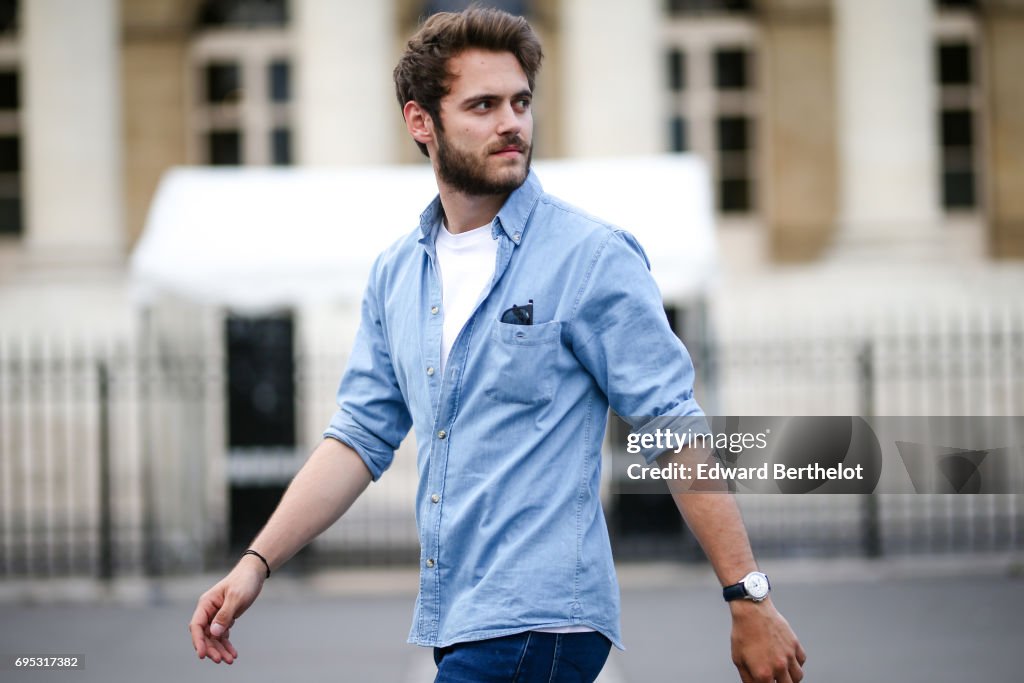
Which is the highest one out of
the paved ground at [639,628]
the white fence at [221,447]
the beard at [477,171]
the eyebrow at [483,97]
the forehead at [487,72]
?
the forehead at [487,72]

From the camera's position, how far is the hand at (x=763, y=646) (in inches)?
83.0

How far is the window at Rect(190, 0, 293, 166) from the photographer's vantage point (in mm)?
16094

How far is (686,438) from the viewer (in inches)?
85.7

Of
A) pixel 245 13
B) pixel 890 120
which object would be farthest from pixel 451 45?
pixel 245 13

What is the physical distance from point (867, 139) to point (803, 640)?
8316 mm

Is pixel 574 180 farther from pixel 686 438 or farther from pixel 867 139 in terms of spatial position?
pixel 686 438

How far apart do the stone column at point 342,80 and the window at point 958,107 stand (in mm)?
7503

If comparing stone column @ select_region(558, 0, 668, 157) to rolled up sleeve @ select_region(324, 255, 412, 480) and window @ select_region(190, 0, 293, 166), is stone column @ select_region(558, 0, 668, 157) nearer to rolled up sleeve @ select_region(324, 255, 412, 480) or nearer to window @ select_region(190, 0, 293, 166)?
window @ select_region(190, 0, 293, 166)

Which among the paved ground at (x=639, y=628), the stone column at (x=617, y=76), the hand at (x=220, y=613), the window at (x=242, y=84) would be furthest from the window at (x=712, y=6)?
the hand at (x=220, y=613)

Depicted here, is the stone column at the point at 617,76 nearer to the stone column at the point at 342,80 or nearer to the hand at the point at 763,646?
the stone column at the point at 342,80

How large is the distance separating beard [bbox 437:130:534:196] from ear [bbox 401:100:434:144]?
0.17ft

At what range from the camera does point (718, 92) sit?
16.8m

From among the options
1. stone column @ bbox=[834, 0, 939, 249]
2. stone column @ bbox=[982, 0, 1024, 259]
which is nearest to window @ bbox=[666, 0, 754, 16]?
stone column @ bbox=[834, 0, 939, 249]

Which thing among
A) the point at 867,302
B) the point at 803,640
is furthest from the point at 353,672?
the point at 867,302
